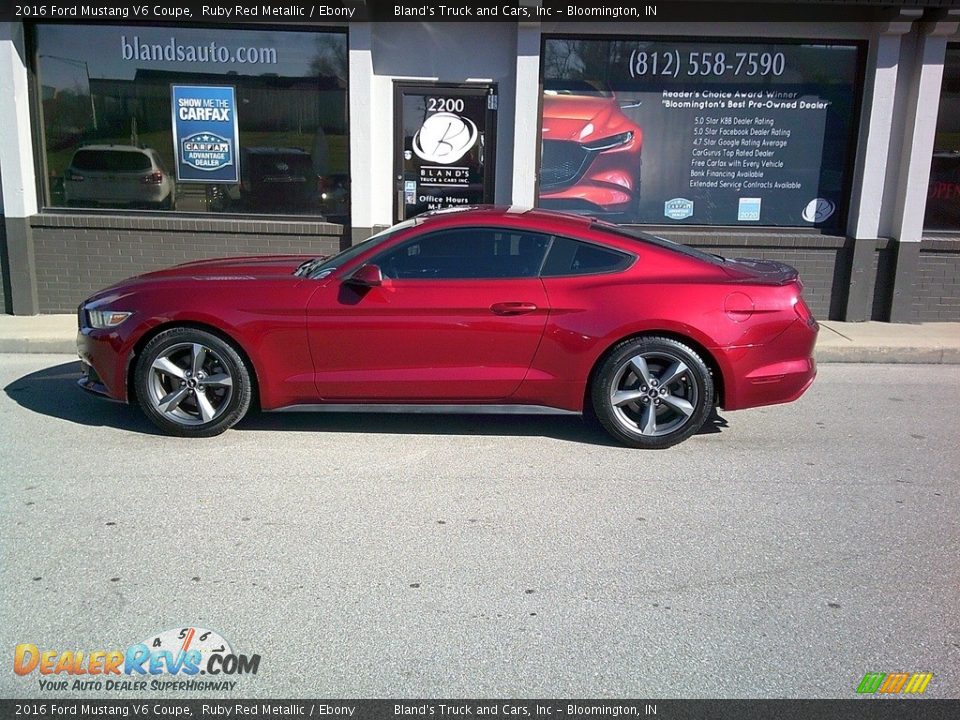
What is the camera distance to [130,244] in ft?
32.2

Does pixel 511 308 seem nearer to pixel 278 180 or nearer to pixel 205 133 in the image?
pixel 278 180

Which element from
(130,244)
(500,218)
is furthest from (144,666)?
(130,244)

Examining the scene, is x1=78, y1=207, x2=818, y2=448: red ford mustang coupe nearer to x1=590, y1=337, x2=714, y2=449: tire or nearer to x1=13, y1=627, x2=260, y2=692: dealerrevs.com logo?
x1=590, y1=337, x2=714, y2=449: tire

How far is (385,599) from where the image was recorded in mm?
3684

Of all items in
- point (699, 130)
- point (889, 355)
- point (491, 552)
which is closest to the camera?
point (491, 552)

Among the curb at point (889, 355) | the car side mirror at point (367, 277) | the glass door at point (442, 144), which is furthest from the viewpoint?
the glass door at point (442, 144)

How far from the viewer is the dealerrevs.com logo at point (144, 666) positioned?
313 cm

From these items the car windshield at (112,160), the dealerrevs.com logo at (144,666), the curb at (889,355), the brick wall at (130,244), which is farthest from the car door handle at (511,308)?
the car windshield at (112,160)

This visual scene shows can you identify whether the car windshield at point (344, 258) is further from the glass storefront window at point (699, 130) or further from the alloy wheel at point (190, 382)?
the glass storefront window at point (699, 130)

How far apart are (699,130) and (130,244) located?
6665mm

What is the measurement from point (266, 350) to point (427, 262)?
1199mm

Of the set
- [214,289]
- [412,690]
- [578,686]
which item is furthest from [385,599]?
[214,289]

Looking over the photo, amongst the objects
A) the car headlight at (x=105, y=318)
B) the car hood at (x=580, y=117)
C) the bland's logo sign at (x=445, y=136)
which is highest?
the car hood at (x=580, y=117)

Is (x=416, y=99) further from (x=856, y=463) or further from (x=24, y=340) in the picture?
(x=856, y=463)
